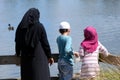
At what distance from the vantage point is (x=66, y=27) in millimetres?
7617

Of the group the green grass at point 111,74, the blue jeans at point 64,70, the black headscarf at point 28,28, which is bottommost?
the blue jeans at point 64,70

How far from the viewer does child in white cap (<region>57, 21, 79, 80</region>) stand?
7.63 metres

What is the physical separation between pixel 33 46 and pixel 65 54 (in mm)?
1216

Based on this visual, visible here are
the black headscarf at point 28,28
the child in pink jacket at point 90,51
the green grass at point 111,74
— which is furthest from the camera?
the child in pink jacket at point 90,51

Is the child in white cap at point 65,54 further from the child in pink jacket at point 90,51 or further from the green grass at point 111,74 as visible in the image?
the green grass at point 111,74

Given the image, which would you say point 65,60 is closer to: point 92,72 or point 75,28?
point 92,72

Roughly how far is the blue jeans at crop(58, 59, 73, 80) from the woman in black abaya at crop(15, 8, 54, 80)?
2.92 feet

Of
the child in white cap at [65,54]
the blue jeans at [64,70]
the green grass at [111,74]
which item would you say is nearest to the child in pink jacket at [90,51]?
the child in white cap at [65,54]

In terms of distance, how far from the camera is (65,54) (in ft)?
25.2

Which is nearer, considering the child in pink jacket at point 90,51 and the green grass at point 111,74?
the green grass at point 111,74

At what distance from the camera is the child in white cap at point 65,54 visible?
25.0 feet

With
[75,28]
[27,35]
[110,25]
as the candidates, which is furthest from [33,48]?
[110,25]

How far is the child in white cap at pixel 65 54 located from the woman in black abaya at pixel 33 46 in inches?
35.2

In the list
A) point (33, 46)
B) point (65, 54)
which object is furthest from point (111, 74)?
point (65, 54)
